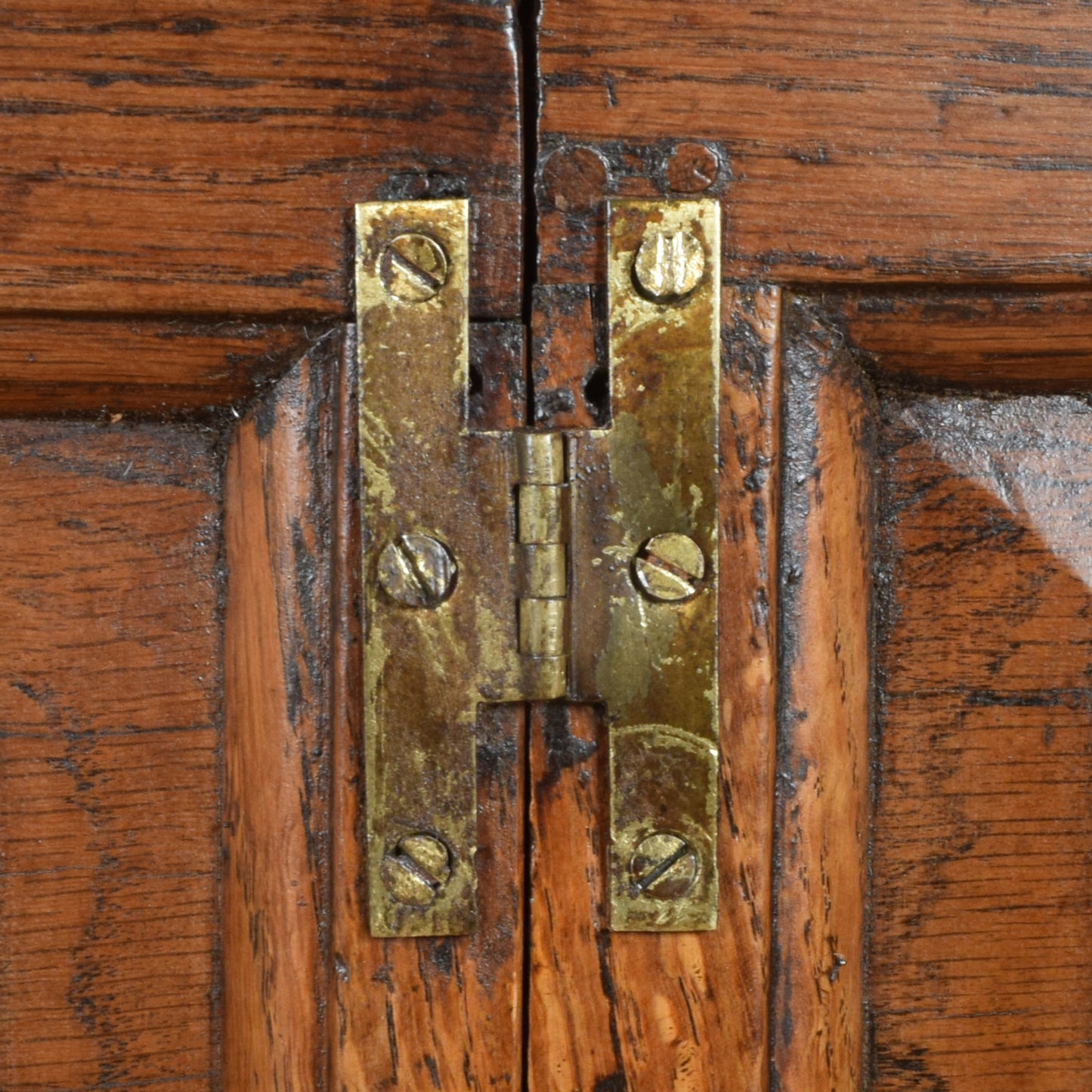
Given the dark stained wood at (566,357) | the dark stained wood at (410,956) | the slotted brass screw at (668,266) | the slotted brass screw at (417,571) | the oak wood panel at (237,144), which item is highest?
the oak wood panel at (237,144)

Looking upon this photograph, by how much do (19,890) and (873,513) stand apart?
45cm

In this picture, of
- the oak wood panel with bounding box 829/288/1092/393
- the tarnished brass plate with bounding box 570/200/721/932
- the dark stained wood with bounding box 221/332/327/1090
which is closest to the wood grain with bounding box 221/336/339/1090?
the dark stained wood with bounding box 221/332/327/1090

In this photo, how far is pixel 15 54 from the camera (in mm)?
486

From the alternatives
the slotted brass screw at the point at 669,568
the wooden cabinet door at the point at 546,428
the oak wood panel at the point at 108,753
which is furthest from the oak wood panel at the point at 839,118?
the oak wood panel at the point at 108,753

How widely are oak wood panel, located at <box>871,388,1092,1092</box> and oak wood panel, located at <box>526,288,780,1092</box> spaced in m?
0.09

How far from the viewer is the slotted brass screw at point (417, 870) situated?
50 cm

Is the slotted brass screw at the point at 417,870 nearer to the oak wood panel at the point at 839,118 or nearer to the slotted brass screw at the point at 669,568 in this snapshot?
the slotted brass screw at the point at 669,568

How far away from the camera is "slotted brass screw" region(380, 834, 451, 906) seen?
497 millimetres

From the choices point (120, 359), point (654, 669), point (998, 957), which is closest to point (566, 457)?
point (654, 669)

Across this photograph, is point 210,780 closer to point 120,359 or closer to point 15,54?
point 120,359

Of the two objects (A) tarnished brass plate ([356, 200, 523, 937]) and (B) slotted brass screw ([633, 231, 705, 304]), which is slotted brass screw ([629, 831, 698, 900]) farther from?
(B) slotted brass screw ([633, 231, 705, 304])

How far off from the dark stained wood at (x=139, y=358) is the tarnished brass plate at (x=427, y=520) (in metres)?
0.05

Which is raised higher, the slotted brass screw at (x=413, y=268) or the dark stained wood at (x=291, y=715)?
the slotted brass screw at (x=413, y=268)

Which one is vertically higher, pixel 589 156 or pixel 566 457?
pixel 589 156
